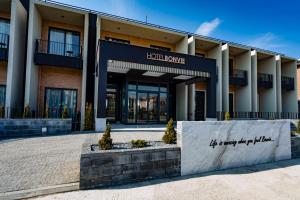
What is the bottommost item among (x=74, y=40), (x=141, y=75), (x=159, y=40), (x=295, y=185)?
(x=295, y=185)

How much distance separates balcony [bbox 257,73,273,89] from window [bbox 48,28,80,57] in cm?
1826

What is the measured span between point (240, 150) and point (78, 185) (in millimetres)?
5224

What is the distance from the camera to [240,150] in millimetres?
6219

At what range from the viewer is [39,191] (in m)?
3.82

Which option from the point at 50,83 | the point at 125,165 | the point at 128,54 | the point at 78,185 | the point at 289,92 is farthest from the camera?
Answer: the point at 289,92

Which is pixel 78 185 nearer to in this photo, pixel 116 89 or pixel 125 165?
pixel 125 165

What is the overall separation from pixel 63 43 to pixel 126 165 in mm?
12266

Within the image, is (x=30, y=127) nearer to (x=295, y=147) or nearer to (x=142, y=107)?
(x=142, y=107)

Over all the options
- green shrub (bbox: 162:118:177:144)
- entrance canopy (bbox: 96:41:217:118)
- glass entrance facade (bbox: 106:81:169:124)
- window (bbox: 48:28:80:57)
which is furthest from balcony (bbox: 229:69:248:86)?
window (bbox: 48:28:80:57)

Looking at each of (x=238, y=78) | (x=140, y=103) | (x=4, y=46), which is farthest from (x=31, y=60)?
(x=238, y=78)

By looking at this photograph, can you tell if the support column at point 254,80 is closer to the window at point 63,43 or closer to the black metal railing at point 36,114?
the black metal railing at point 36,114

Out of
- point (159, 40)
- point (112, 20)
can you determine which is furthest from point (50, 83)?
point (159, 40)

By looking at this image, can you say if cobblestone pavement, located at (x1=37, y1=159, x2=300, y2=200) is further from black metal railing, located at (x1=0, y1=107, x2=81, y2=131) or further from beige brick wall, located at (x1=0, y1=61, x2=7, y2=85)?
beige brick wall, located at (x1=0, y1=61, x2=7, y2=85)

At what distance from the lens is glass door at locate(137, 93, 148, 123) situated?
14.3 meters
